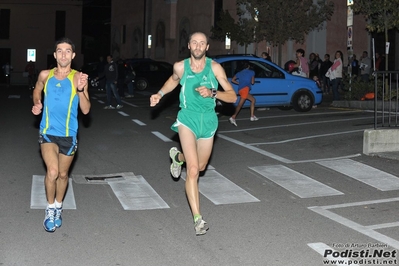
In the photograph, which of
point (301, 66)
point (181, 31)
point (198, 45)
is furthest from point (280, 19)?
point (198, 45)

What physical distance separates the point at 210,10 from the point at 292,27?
1342 cm

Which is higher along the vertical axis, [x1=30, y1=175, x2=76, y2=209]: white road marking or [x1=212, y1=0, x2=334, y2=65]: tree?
[x1=212, y1=0, x2=334, y2=65]: tree

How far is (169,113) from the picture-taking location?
21.5m

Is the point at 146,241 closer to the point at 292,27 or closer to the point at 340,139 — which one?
the point at 340,139

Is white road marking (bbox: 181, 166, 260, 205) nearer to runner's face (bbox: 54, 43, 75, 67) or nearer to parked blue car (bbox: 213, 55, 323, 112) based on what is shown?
runner's face (bbox: 54, 43, 75, 67)

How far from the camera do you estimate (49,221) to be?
7.39 m

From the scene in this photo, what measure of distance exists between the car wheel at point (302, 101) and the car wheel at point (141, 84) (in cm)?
1672

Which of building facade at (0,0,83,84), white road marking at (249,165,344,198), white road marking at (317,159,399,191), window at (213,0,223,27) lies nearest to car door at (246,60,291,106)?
white road marking at (317,159,399,191)

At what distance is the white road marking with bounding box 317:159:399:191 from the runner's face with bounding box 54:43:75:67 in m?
4.78

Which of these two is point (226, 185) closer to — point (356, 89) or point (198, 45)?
point (198, 45)

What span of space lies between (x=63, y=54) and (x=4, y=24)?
6197cm

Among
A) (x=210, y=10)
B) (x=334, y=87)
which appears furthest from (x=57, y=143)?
(x=210, y=10)

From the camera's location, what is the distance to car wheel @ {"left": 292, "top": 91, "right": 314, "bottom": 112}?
20766 millimetres

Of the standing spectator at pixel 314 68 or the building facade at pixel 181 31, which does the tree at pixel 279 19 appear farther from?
the building facade at pixel 181 31
